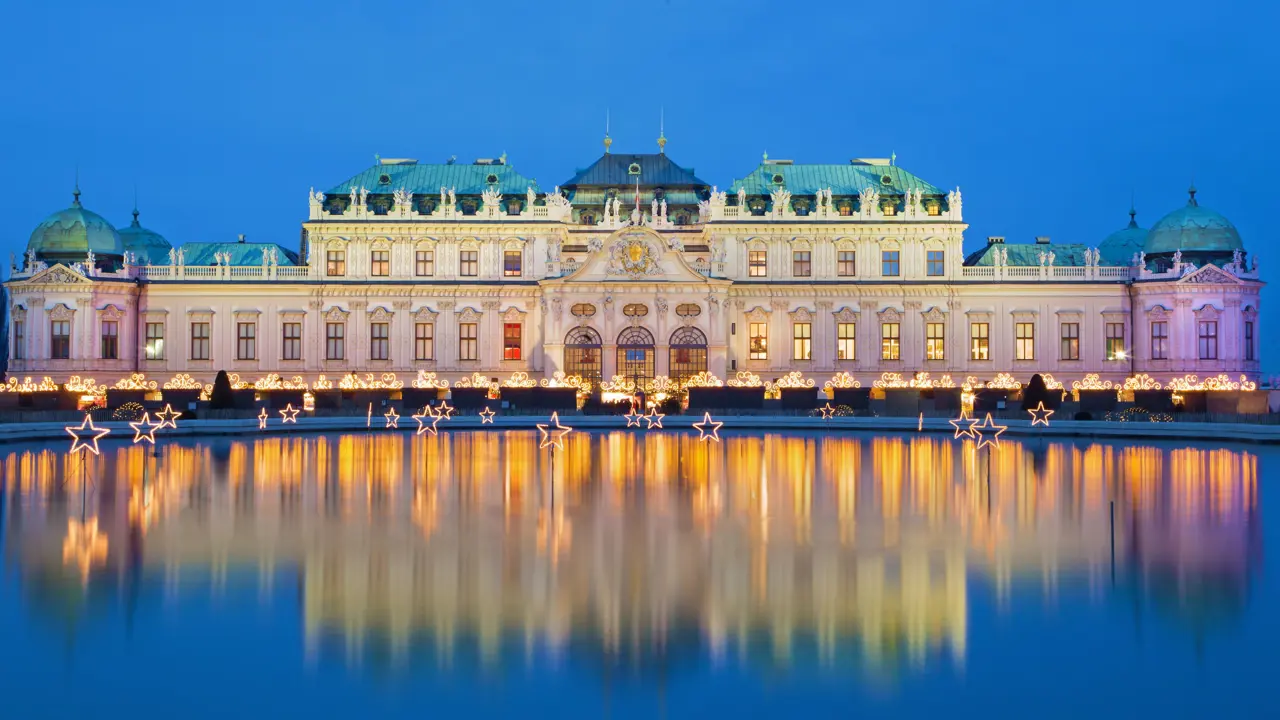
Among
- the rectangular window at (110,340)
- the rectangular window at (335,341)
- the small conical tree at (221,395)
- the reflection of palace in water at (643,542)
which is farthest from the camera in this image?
the rectangular window at (335,341)

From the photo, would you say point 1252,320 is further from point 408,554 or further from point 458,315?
point 408,554

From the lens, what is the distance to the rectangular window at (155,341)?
246 ft

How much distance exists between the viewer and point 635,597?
1516 cm

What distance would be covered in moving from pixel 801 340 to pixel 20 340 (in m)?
46.1

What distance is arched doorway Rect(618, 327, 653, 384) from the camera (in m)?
72.7

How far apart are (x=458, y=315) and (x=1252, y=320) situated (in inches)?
1867

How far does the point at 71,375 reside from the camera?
237 ft

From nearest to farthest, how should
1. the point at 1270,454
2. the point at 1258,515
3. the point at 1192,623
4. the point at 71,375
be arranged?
the point at 1192,623, the point at 1258,515, the point at 1270,454, the point at 71,375

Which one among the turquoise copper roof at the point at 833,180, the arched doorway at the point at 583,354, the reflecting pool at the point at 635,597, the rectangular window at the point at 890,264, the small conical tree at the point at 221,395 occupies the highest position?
the turquoise copper roof at the point at 833,180

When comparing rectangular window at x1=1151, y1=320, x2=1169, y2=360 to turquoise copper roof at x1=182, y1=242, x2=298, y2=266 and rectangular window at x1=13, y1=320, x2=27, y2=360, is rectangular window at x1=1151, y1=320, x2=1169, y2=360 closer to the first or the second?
turquoise copper roof at x1=182, y1=242, x2=298, y2=266

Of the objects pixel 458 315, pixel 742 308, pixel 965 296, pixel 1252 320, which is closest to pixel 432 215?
pixel 458 315

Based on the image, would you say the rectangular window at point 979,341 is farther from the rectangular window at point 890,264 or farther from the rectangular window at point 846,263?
the rectangular window at point 846,263

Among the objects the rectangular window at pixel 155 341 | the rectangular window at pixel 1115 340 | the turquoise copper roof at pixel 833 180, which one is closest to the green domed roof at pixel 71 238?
the rectangular window at pixel 155 341

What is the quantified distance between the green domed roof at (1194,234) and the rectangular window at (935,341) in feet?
44.5
